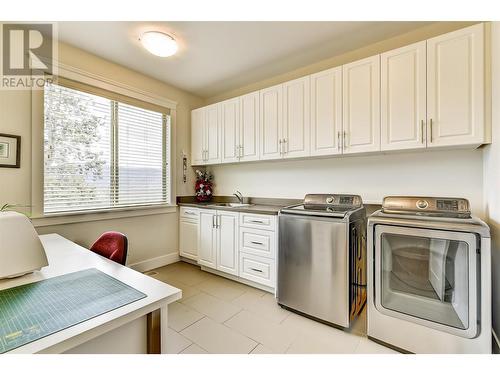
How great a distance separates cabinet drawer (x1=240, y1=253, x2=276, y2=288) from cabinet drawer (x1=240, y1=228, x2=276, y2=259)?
66 millimetres

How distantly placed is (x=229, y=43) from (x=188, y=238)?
101 inches

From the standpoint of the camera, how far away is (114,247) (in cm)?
169

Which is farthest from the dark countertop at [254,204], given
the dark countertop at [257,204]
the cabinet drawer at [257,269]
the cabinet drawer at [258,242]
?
the cabinet drawer at [257,269]

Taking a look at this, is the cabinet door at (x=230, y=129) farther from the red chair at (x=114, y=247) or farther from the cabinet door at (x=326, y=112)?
the red chair at (x=114, y=247)

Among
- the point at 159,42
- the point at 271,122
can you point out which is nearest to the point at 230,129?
the point at 271,122

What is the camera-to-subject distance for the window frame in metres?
2.17

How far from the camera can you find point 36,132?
217 cm

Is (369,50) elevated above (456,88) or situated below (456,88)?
above

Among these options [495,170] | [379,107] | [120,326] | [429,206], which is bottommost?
[120,326]

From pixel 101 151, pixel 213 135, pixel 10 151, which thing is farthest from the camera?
pixel 213 135

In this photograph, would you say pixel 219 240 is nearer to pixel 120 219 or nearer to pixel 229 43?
pixel 120 219

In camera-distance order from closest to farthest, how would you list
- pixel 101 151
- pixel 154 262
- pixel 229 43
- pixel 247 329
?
pixel 247 329 < pixel 229 43 < pixel 101 151 < pixel 154 262

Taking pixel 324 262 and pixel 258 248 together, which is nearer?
pixel 324 262

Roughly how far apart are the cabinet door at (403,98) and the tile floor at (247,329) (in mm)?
1654
